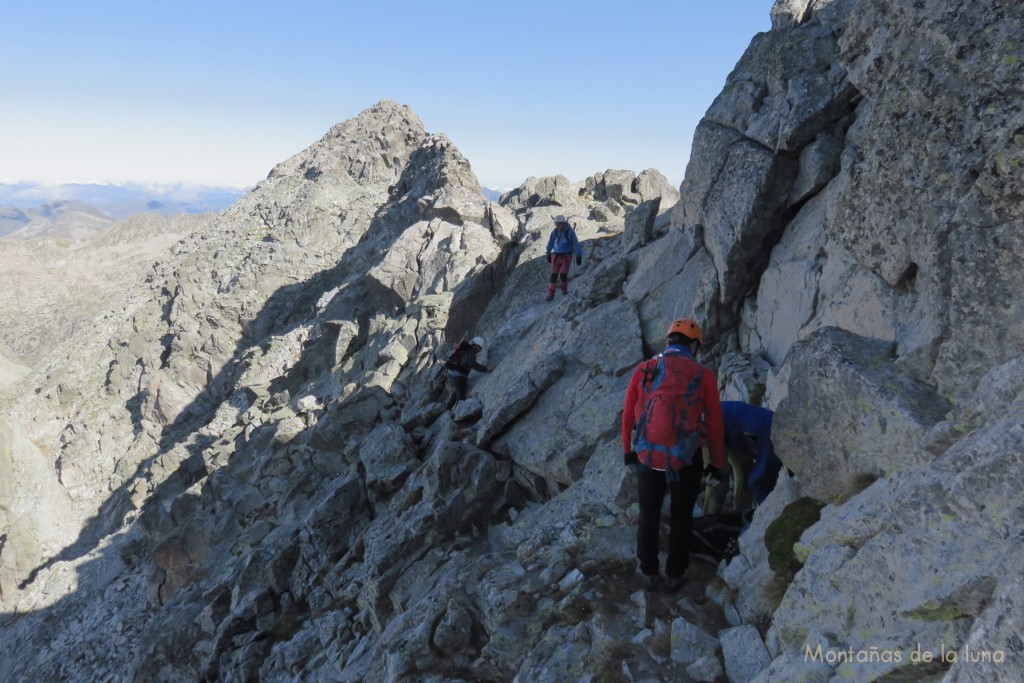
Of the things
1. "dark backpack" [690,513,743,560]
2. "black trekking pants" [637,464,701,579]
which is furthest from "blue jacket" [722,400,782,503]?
"black trekking pants" [637,464,701,579]

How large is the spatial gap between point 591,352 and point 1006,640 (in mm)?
14787

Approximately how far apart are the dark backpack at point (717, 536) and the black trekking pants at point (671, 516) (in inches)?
15.5

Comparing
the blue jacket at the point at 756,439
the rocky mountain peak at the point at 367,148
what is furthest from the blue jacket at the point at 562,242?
the rocky mountain peak at the point at 367,148

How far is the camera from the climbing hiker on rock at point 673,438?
8.38m

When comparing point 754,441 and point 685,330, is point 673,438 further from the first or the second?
point 754,441

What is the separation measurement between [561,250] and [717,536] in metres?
17.2

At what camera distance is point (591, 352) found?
18.8m

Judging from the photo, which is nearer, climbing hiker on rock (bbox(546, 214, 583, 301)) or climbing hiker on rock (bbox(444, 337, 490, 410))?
climbing hiker on rock (bbox(444, 337, 490, 410))

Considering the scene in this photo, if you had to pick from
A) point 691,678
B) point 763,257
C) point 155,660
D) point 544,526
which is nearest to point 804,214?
point 763,257

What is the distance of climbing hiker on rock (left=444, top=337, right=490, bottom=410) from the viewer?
2347cm

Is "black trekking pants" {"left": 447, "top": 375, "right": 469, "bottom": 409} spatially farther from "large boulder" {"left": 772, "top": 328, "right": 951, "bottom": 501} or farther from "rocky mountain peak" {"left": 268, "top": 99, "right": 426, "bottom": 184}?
"rocky mountain peak" {"left": 268, "top": 99, "right": 426, "bottom": 184}

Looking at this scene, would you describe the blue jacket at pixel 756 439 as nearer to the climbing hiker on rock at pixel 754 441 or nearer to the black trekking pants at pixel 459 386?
the climbing hiker on rock at pixel 754 441

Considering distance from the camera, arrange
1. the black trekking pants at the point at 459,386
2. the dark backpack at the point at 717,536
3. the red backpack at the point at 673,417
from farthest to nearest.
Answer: the black trekking pants at the point at 459,386 → the dark backpack at the point at 717,536 → the red backpack at the point at 673,417

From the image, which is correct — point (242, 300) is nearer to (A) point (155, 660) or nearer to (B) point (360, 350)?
(B) point (360, 350)
